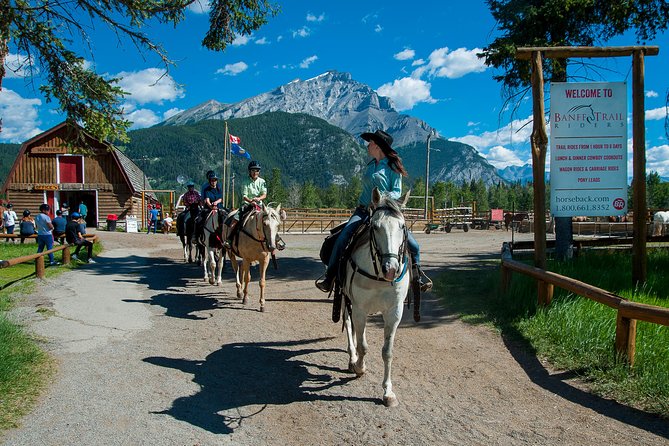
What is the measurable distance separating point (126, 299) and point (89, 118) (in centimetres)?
403

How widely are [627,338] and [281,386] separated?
420cm

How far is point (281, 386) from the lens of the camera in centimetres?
563

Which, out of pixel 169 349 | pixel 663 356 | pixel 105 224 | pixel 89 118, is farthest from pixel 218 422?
pixel 105 224

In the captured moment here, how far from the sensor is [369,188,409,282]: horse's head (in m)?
4.46

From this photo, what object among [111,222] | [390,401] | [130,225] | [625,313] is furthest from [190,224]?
[111,222]

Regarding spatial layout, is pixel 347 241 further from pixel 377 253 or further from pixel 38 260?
pixel 38 260

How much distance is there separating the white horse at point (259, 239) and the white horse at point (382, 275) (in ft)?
12.9

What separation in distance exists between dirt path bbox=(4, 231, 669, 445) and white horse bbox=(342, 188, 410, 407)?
0.68 metres

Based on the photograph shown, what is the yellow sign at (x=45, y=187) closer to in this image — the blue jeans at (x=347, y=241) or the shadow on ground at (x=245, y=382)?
the shadow on ground at (x=245, y=382)

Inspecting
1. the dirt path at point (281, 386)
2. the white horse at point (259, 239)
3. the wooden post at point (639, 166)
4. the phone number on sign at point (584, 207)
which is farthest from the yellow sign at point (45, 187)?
the wooden post at point (639, 166)

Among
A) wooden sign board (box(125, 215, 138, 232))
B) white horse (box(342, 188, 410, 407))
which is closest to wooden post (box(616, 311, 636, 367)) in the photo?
white horse (box(342, 188, 410, 407))

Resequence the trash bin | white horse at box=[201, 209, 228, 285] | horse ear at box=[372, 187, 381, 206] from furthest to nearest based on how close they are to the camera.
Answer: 1. the trash bin
2. white horse at box=[201, 209, 228, 285]
3. horse ear at box=[372, 187, 381, 206]

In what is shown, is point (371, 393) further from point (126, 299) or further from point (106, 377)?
point (126, 299)

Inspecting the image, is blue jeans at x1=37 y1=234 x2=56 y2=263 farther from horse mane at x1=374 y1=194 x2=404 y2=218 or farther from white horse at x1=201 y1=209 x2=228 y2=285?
horse mane at x1=374 y1=194 x2=404 y2=218
